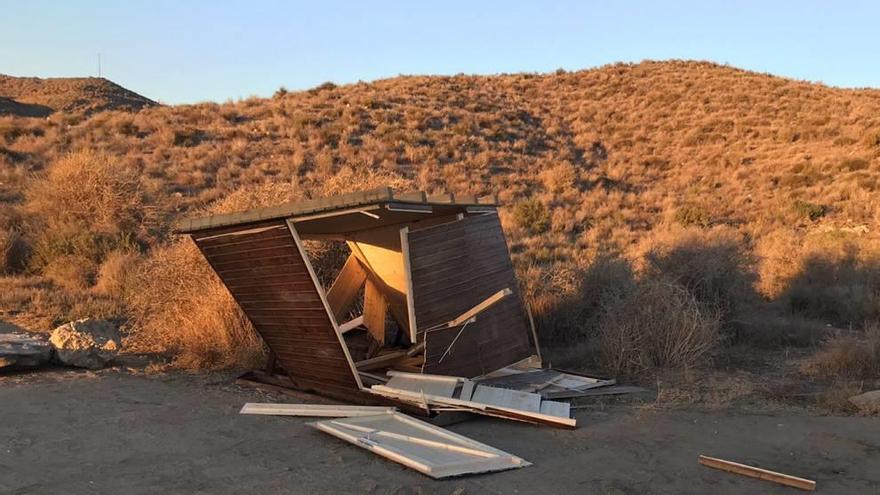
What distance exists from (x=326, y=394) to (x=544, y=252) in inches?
405

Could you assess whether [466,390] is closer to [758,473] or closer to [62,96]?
[758,473]

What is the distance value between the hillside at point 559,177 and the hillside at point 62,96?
860mm

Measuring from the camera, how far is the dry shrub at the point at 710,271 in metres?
11.3

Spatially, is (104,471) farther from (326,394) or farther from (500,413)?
(500,413)

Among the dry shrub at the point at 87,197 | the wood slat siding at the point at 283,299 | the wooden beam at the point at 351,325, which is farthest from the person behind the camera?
the dry shrub at the point at 87,197

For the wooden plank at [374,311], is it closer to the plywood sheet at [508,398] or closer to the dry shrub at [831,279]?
the plywood sheet at [508,398]

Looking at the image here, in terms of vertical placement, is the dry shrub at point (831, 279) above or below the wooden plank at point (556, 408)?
above

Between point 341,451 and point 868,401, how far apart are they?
5.19 m

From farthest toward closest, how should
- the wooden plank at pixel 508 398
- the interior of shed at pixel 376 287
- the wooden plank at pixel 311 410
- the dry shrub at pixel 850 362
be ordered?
the dry shrub at pixel 850 362 → the interior of shed at pixel 376 287 → the wooden plank at pixel 311 410 → the wooden plank at pixel 508 398

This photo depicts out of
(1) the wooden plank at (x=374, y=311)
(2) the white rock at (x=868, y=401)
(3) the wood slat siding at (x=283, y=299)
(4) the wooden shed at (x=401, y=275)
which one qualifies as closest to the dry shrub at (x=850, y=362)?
(2) the white rock at (x=868, y=401)

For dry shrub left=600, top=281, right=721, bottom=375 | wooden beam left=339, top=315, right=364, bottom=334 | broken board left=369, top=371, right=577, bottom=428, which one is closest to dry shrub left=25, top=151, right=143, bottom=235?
wooden beam left=339, top=315, right=364, bottom=334

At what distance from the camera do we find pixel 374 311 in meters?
9.75

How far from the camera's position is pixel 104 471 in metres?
5.33

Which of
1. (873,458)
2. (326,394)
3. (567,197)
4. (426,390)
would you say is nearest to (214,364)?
(326,394)
